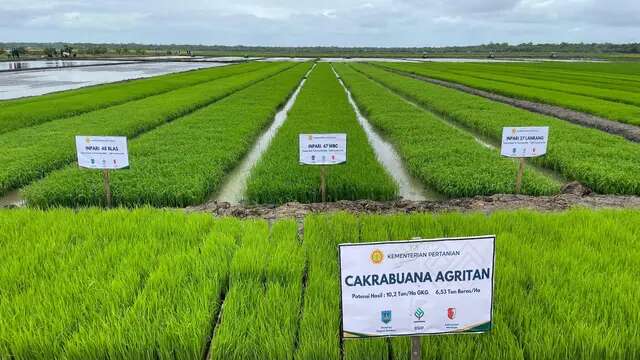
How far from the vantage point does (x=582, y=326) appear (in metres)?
2.46

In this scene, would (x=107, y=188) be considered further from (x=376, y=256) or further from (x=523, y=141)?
(x=523, y=141)

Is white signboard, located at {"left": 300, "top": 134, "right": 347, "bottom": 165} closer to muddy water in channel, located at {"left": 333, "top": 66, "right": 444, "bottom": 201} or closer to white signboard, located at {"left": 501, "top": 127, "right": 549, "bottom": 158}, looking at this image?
muddy water in channel, located at {"left": 333, "top": 66, "right": 444, "bottom": 201}

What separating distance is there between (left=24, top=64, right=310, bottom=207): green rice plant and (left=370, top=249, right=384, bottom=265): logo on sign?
15.5 feet

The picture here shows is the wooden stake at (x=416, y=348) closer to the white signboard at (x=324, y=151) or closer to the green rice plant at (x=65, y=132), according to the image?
the white signboard at (x=324, y=151)

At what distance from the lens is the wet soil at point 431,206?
18.0 feet

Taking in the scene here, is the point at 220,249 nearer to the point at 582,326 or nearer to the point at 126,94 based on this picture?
the point at 582,326

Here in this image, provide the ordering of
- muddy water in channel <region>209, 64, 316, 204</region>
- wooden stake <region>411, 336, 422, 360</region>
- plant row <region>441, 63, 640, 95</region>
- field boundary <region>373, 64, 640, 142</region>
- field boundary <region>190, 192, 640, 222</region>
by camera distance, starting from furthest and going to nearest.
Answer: plant row <region>441, 63, 640, 95</region> < field boundary <region>373, 64, 640, 142</region> < muddy water in channel <region>209, 64, 316, 204</region> < field boundary <region>190, 192, 640, 222</region> < wooden stake <region>411, 336, 422, 360</region>

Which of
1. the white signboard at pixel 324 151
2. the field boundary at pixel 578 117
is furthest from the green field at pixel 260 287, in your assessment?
the field boundary at pixel 578 117

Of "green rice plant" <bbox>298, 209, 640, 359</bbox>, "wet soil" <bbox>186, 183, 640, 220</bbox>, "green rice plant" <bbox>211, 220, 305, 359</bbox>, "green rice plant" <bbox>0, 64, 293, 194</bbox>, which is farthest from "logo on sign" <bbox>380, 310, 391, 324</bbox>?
"green rice plant" <bbox>0, 64, 293, 194</bbox>

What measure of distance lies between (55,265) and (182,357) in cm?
167

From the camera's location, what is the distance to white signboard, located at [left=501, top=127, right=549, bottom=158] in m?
6.00

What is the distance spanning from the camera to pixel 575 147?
8.65 meters

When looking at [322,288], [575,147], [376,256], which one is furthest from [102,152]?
[575,147]

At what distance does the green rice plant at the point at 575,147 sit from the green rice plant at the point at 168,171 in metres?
5.78
